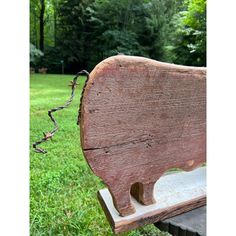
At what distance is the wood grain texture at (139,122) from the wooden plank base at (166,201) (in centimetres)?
2

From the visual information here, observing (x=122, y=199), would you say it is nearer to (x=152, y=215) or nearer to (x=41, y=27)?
(x=152, y=215)

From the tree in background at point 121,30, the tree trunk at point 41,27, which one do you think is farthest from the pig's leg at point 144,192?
the tree trunk at point 41,27

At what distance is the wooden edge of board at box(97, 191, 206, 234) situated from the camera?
0.70 meters

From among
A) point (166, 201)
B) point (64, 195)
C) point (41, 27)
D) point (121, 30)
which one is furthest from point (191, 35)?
point (166, 201)

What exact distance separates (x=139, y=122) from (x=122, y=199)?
0.20m

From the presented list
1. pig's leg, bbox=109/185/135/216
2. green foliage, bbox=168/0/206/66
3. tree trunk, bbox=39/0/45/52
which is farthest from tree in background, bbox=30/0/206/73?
pig's leg, bbox=109/185/135/216

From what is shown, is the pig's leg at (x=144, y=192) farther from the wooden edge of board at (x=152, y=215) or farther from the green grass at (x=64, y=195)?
the green grass at (x=64, y=195)

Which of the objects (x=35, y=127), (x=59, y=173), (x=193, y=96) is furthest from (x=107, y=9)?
(x=193, y=96)

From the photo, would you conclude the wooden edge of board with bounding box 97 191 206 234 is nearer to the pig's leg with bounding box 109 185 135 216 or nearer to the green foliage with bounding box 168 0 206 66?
the pig's leg with bounding box 109 185 135 216

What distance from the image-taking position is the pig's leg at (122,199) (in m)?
0.69

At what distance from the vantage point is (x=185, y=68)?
751mm

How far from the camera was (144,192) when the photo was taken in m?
0.76
